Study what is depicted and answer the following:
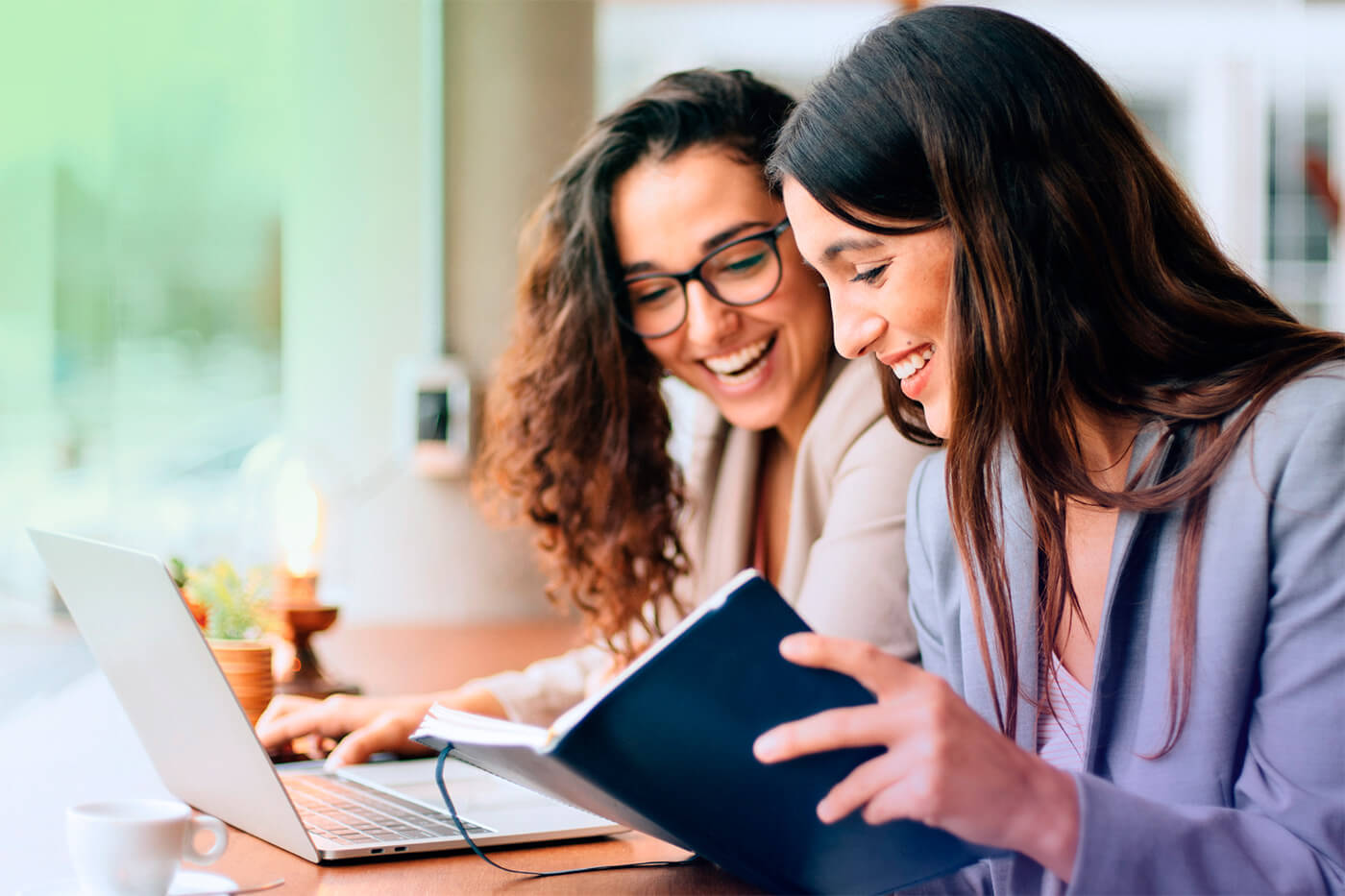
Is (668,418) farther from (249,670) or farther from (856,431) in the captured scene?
(249,670)

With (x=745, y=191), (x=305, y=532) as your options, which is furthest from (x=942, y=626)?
→ (x=305, y=532)

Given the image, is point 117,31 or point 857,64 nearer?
point 857,64

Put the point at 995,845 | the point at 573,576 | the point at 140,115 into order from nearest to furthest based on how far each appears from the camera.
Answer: the point at 995,845 < the point at 573,576 < the point at 140,115

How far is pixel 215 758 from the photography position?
2.97ft

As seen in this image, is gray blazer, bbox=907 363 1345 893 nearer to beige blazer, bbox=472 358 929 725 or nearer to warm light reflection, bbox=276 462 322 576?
beige blazer, bbox=472 358 929 725

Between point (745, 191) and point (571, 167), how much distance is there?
26 cm

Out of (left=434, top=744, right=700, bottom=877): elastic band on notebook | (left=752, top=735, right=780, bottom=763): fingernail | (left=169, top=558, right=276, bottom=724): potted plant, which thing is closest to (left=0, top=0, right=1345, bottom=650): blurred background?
(left=169, top=558, right=276, bottom=724): potted plant

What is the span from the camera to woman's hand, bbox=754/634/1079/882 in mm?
673

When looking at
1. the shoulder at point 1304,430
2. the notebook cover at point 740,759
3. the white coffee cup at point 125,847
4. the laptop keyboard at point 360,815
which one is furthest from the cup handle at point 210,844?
the shoulder at point 1304,430

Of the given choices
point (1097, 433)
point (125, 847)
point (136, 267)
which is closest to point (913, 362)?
point (1097, 433)

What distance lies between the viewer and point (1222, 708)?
34.5 inches

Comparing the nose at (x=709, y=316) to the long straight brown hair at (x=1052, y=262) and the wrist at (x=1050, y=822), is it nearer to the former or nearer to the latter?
the long straight brown hair at (x=1052, y=262)

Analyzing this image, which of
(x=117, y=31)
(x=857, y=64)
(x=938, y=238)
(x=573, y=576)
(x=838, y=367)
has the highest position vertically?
(x=117, y=31)

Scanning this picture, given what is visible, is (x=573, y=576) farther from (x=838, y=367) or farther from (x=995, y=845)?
(x=995, y=845)
